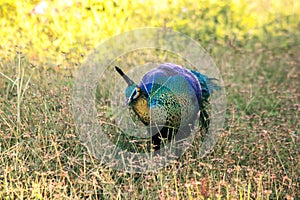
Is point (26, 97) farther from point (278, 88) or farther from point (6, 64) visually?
point (278, 88)

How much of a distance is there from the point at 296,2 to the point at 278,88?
2.97 meters

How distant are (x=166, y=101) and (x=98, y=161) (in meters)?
0.60

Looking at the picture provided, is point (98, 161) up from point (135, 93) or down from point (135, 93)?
down

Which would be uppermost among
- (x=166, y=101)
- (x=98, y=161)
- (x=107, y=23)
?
(x=107, y=23)

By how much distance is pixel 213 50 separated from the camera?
17.7 feet

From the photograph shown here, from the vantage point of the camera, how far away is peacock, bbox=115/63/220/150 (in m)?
3.27

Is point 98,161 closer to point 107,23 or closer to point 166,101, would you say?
point 166,101

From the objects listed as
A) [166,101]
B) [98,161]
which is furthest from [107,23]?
[98,161]

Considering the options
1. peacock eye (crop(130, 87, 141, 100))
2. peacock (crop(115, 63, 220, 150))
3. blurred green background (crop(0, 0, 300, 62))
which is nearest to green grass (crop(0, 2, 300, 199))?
blurred green background (crop(0, 0, 300, 62))

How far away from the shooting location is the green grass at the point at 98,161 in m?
2.89

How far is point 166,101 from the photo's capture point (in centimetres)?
333

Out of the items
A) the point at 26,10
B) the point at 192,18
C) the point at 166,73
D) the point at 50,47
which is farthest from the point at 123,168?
the point at 192,18

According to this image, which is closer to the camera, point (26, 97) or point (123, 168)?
point (123, 168)

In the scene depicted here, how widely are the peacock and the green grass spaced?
23 cm
